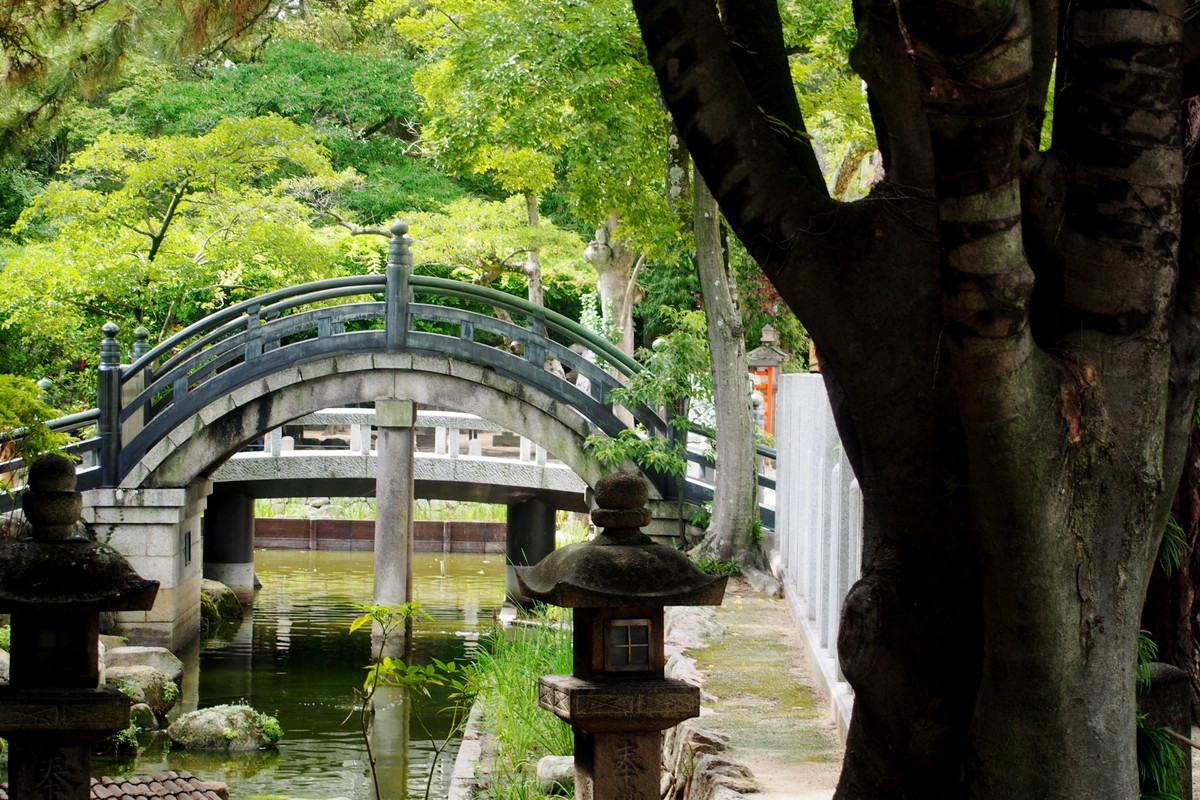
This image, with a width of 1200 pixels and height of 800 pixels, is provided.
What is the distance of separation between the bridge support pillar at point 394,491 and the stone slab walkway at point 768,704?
4902mm

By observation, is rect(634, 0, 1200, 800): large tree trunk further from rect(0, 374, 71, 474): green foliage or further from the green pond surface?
rect(0, 374, 71, 474): green foliage

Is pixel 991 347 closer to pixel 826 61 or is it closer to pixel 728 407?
pixel 728 407

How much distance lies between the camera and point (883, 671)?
9.93ft

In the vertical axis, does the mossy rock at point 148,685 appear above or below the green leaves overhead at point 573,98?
below

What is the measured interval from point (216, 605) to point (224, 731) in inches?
236

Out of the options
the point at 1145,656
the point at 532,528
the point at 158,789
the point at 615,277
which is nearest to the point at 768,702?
the point at 1145,656

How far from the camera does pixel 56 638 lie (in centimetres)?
401

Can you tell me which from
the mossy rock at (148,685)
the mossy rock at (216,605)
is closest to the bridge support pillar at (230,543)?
the mossy rock at (216,605)

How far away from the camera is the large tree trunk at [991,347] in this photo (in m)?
2.45

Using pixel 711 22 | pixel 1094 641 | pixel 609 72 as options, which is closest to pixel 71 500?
pixel 711 22

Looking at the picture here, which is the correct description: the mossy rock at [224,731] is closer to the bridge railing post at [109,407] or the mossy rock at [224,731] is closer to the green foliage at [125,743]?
the green foliage at [125,743]

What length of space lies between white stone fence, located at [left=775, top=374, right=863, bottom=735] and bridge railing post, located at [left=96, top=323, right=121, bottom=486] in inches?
279

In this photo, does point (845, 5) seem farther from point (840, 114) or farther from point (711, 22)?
point (711, 22)

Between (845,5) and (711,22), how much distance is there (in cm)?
718
